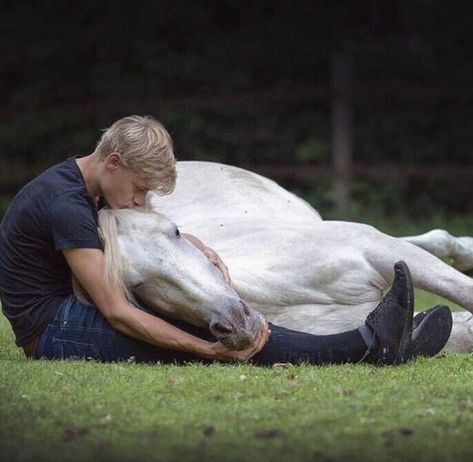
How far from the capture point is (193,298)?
5.49 meters

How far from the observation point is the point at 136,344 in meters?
5.76

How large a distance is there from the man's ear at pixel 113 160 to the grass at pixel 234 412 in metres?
0.86

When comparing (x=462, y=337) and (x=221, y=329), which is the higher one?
(x=221, y=329)

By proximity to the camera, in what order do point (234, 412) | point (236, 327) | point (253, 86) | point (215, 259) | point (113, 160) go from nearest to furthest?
point (234, 412)
point (236, 327)
point (113, 160)
point (215, 259)
point (253, 86)

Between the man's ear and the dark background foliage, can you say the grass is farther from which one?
the dark background foliage

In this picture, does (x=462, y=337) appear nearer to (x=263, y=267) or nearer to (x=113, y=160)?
(x=263, y=267)

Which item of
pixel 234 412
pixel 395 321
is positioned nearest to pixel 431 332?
pixel 395 321

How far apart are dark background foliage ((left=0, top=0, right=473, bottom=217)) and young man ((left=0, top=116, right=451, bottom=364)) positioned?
8030mm

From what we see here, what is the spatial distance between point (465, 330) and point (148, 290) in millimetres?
1664

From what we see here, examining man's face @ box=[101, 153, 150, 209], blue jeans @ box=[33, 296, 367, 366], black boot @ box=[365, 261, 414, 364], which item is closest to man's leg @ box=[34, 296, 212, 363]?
blue jeans @ box=[33, 296, 367, 366]

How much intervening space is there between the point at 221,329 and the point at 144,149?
0.86 metres

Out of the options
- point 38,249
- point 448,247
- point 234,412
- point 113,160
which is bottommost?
point 448,247

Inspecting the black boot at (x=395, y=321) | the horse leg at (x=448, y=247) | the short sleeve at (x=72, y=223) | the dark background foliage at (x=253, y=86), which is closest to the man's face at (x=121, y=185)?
the short sleeve at (x=72, y=223)

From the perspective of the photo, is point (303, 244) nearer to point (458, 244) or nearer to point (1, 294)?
point (1, 294)
